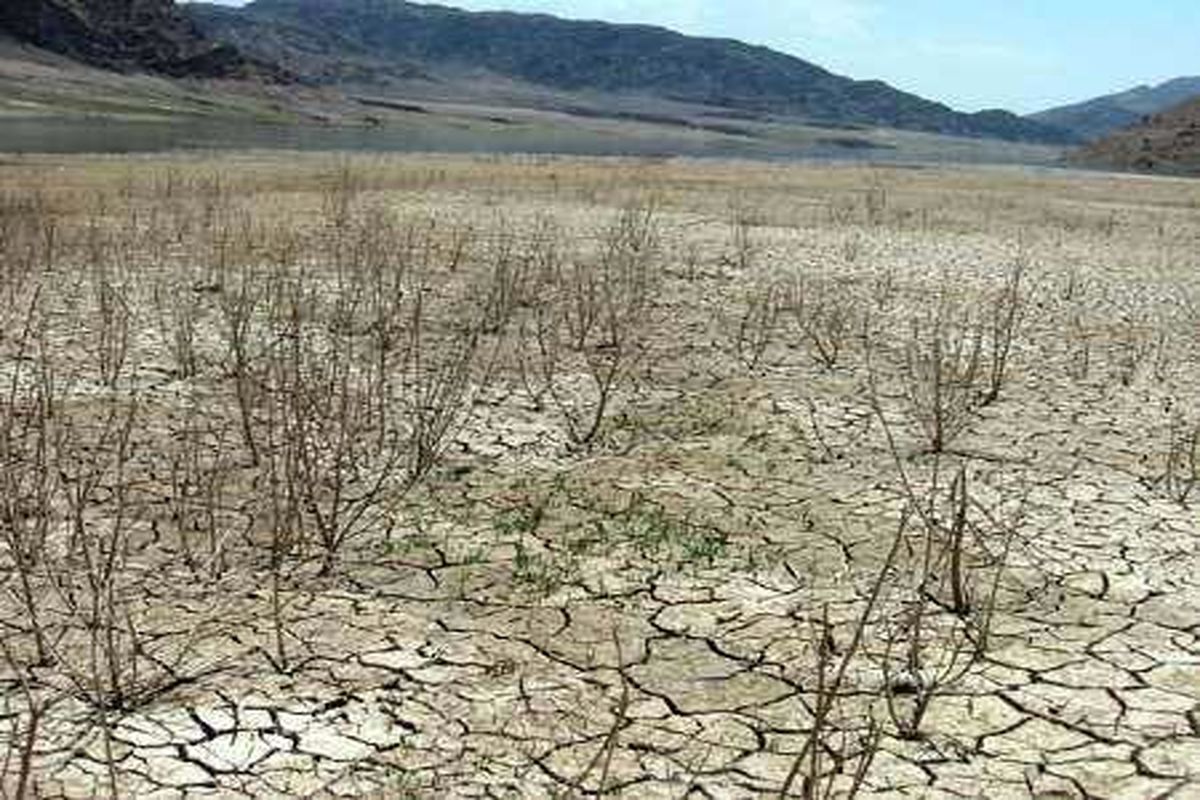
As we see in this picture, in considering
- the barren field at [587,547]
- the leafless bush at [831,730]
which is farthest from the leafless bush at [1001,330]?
the leafless bush at [831,730]

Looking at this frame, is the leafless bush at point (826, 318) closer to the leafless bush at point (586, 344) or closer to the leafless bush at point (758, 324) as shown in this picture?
the leafless bush at point (758, 324)

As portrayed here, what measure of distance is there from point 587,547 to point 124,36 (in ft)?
415

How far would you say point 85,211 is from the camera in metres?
14.8

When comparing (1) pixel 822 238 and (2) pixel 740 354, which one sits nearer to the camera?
(2) pixel 740 354

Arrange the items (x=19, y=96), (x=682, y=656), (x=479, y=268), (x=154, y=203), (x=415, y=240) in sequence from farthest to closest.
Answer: (x=19, y=96) < (x=154, y=203) < (x=415, y=240) < (x=479, y=268) < (x=682, y=656)

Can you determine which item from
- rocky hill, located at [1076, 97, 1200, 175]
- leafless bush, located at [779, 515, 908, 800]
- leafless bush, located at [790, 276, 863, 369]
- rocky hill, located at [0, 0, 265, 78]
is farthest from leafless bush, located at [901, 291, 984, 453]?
rocky hill, located at [0, 0, 265, 78]

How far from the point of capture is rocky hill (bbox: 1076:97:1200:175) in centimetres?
7425

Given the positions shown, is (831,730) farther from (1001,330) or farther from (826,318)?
(826,318)

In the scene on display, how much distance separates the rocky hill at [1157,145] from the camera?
244 ft

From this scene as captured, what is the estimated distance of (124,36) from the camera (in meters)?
119

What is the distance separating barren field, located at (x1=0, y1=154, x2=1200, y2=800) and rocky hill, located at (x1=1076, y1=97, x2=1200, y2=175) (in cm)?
6433

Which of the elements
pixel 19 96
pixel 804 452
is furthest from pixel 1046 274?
pixel 19 96

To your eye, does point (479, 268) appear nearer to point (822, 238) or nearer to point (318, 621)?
point (822, 238)

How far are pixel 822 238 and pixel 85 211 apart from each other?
8665 millimetres
